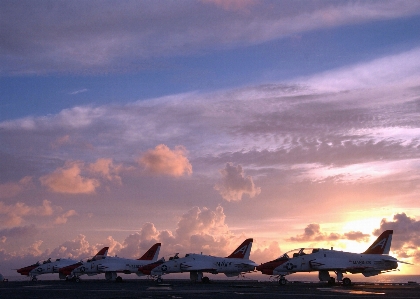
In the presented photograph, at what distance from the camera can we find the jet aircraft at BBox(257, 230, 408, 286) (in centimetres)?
5459

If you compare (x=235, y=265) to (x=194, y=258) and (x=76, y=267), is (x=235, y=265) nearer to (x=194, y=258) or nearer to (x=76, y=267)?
(x=194, y=258)

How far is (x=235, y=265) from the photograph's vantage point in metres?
68.1

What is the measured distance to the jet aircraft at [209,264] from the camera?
67.8m

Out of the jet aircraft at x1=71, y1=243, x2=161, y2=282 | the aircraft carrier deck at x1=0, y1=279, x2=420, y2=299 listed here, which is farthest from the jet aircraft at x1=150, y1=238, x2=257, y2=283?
the aircraft carrier deck at x1=0, y1=279, x2=420, y2=299

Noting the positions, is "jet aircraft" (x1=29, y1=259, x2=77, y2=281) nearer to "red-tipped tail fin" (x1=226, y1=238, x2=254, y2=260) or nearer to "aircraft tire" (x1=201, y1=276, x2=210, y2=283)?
"aircraft tire" (x1=201, y1=276, x2=210, y2=283)

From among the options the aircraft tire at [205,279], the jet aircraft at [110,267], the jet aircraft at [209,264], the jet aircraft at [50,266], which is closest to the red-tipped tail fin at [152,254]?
the jet aircraft at [110,267]

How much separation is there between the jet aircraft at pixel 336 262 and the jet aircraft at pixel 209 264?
35.1ft

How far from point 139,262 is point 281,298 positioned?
5001 cm

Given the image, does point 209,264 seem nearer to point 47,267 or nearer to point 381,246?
point 381,246

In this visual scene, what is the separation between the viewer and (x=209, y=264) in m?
68.1

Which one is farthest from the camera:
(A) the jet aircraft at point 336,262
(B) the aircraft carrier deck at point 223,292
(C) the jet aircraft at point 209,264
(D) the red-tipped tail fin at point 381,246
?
(C) the jet aircraft at point 209,264

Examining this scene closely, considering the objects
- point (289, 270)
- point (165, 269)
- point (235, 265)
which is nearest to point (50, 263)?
point (165, 269)

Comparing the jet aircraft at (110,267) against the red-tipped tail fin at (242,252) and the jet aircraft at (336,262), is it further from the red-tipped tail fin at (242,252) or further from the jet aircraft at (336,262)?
the jet aircraft at (336,262)

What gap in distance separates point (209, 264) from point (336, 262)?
1997cm
